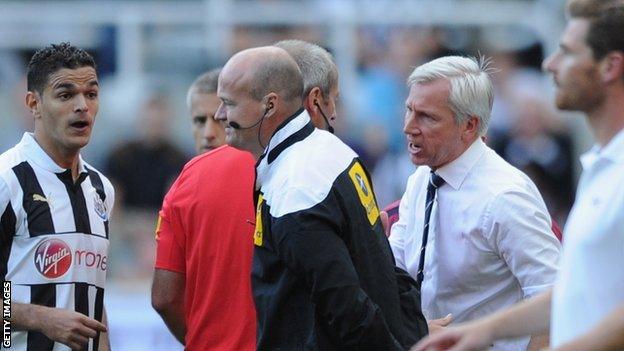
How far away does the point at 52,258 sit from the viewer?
4984mm

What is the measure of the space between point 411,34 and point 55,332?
6217mm

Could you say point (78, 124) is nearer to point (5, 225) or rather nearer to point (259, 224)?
point (5, 225)

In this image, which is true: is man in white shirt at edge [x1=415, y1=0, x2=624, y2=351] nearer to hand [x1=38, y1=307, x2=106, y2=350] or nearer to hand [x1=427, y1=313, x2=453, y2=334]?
hand [x1=427, y1=313, x2=453, y2=334]

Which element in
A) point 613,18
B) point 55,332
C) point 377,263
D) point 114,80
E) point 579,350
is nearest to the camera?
point 579,350

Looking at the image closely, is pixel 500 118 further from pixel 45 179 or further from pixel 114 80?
pixel 45 179

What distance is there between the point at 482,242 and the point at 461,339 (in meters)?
1.63

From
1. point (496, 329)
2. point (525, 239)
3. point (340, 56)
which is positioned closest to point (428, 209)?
point (525, 239)

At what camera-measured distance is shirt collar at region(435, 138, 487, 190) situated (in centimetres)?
509

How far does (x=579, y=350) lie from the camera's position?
2.98 meters

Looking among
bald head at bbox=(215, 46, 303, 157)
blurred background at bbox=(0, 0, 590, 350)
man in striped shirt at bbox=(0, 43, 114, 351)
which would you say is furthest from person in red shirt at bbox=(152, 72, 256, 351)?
blurred background at bbox=(0, 0, 590, 350)

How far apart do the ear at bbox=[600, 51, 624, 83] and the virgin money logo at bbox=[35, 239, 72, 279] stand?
2.54 metres

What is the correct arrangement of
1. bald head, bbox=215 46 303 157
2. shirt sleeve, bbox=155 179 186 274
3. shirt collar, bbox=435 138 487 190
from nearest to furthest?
bald head, bbox=215 46 303 157
shirt collar, bbox=435 138 487 190
shirt sleeve, bbox=155 179 186 274

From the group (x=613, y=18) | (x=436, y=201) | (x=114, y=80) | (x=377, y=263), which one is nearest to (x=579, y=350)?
(x=613, y=18)

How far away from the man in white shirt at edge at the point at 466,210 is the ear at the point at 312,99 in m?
0.38
